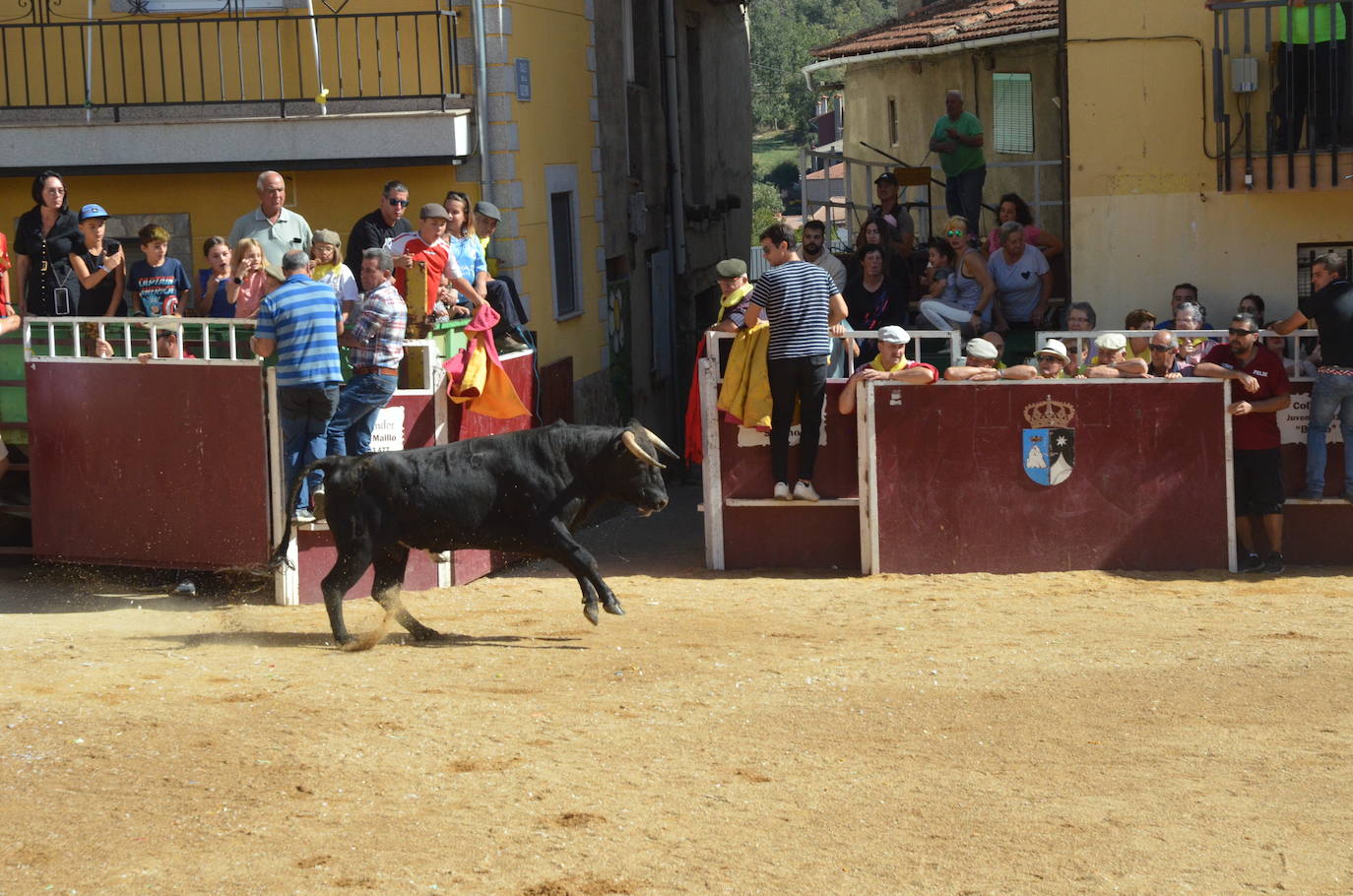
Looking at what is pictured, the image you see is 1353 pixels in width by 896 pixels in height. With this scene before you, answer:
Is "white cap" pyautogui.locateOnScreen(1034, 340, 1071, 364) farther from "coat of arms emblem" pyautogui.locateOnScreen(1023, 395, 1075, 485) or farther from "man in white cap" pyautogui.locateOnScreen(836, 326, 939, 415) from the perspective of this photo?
"man in white cap" pyautogui.locateOnScreen(836, 326, 939, 415)

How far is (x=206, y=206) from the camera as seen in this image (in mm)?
15383

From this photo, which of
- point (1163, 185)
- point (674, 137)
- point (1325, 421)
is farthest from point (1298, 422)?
point (674, 137)

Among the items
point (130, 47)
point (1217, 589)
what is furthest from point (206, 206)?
point (1217, 589)

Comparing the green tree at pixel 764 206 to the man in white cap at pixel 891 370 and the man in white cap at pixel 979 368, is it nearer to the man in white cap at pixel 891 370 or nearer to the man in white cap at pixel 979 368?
the man in white cap at pixel 891 370

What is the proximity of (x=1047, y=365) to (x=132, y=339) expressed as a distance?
6445 millimetres

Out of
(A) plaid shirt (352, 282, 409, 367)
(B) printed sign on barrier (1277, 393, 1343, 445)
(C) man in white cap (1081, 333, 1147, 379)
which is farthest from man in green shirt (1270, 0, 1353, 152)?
(A) plaid shirt (352, 282, 409, 367)

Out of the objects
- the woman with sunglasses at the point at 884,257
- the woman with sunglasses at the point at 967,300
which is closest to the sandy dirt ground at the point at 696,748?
the woman with sunglasses at the point at 967,300

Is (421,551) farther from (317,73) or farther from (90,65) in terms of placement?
(90,65)

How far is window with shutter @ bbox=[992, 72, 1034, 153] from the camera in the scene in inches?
873

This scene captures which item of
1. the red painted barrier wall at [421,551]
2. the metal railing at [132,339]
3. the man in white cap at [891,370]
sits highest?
the metal railing at [132,339]

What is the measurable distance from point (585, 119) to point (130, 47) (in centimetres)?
459

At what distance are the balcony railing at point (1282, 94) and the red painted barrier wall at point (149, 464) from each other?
330 inches

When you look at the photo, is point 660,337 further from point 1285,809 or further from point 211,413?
point 1285,809

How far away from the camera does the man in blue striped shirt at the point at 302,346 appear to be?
37.4ft
